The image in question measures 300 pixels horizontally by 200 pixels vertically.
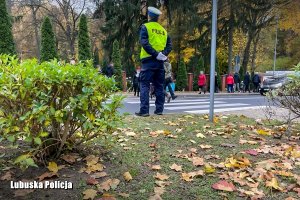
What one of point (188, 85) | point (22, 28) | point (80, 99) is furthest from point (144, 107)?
point (22, 28)

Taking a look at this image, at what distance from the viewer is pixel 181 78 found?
2862cm

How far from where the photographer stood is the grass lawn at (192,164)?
9.92 ft

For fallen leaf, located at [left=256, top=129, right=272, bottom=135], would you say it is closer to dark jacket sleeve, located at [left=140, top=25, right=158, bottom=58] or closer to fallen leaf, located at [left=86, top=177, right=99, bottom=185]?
dark jacket sleeve, located at [left=140, top=25, right=158, bottom=58]

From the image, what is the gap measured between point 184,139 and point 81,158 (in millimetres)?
1564

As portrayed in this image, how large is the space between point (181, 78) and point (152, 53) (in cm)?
2312

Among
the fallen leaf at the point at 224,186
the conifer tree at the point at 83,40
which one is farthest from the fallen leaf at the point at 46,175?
the conifer tree at the point at 83,40

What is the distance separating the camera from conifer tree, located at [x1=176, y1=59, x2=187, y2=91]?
28.6m

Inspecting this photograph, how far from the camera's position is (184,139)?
4.54 meters

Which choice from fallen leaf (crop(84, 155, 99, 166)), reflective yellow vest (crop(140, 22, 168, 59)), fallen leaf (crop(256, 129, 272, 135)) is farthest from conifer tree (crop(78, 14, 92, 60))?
fallen leaf (crop(84, 155, 99, 166))

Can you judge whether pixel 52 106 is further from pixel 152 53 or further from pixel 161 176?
pixel 152 53

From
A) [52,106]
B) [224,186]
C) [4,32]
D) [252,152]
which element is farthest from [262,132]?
[4,32]

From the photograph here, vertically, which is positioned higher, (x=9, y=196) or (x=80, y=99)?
(x=80, y=99)

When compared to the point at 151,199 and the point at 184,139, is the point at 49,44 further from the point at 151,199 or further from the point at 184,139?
the point at 151,199

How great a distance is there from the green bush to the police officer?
2.38 metres
